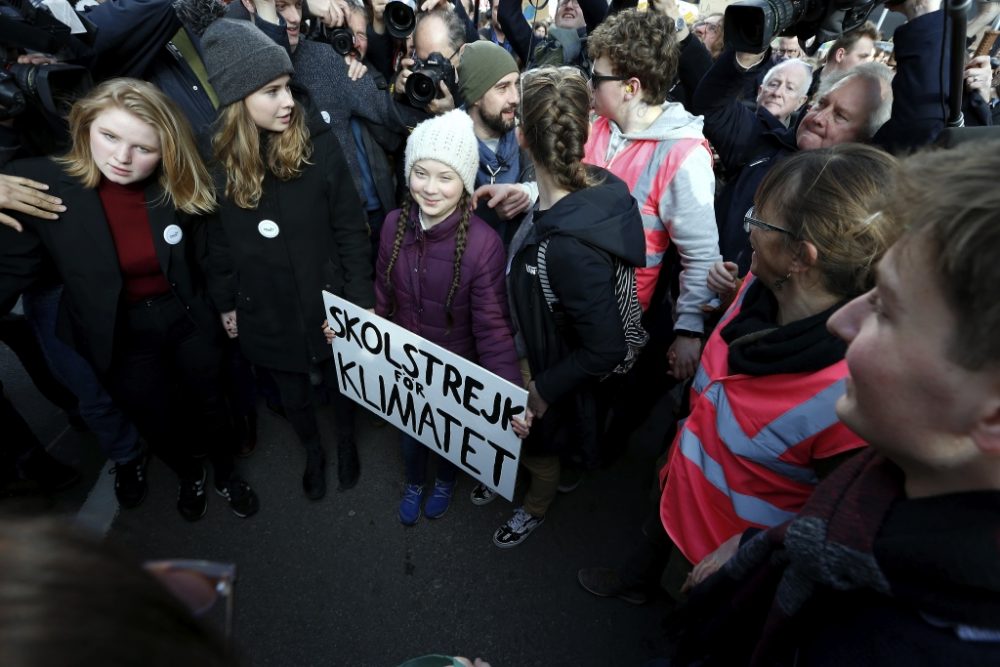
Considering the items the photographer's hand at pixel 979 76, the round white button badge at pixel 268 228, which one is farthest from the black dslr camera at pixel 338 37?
the photographer's hand at pixel 979 76

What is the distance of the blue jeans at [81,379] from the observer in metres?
2.26

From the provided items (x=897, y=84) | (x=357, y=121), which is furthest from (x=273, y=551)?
(x=897, y=84)

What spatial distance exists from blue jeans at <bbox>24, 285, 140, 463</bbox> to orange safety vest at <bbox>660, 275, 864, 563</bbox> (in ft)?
8.38

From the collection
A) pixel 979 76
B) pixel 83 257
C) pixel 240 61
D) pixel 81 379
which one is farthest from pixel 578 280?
pixel 81 379

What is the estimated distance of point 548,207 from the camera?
1.87 m

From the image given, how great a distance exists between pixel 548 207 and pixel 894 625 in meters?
1.48

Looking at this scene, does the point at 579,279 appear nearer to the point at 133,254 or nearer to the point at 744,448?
the point at 744,448

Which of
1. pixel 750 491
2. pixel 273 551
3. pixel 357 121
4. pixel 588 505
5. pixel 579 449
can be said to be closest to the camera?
pixel 750 491

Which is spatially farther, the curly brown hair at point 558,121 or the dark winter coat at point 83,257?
the dark winter coat at point 83,257

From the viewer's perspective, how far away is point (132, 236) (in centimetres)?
210

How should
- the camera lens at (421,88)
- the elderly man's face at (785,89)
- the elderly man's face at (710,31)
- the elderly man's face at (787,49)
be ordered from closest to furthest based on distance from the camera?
the camera lens at (421,88), the elderly man's face at (785,89), the elderly man's face at (710,31), the elderly man's face at (787,49)

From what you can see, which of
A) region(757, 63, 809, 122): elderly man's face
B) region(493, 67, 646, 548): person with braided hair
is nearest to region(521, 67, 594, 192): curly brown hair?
region(493, 67, 646, 548): person with braided hair

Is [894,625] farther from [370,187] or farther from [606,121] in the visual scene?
[370,187]

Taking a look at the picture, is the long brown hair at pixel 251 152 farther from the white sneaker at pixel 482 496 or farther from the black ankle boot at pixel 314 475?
the white sneaker at pixel 482 496
